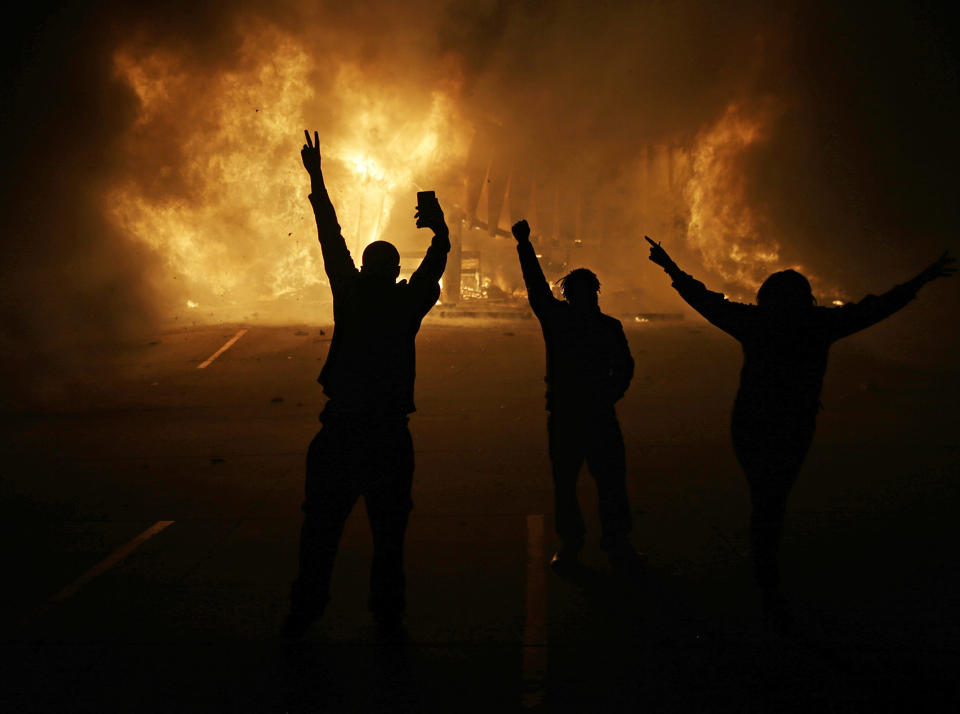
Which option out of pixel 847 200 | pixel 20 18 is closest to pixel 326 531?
pixel 847 200

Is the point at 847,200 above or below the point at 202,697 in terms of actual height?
above

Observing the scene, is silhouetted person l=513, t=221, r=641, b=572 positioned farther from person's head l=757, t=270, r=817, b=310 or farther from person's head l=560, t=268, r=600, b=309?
person's head l=757, t=270, r=817, b=310

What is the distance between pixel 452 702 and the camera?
2.91 meters

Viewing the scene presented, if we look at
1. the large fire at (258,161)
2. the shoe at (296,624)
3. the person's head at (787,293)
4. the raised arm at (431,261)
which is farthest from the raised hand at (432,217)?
the large fire at (258,161)

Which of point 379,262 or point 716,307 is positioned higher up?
point 379,262

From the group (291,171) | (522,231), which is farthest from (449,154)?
(522,231)

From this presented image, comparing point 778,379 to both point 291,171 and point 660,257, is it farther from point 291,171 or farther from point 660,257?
point 291,171

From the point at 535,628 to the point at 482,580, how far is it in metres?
0.71

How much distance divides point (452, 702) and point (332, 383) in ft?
4.94

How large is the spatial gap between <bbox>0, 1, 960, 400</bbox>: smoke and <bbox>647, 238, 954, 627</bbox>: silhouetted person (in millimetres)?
12959

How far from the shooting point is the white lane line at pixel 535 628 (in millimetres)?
3014

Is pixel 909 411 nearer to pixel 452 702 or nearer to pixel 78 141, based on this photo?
pixel 452 702

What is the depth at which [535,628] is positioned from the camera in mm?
3553

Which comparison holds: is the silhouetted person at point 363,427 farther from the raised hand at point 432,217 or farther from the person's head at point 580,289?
the person's head at point 580,289
